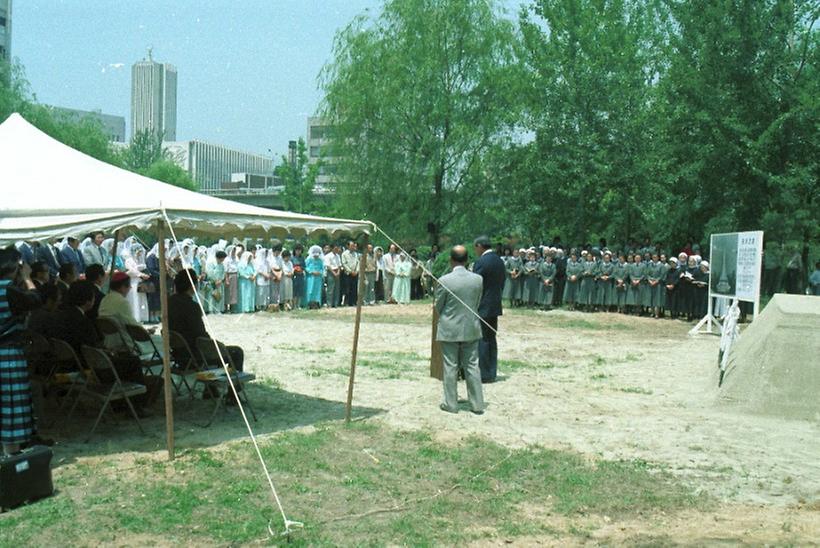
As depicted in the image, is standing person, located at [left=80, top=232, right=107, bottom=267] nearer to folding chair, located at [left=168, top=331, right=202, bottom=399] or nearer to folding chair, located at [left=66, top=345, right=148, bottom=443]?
folding chair, located at [left=168, top=331, right=202, bottom=399]

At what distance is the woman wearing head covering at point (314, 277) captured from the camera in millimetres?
24906

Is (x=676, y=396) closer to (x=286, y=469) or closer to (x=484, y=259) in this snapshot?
(x=484, y=259)

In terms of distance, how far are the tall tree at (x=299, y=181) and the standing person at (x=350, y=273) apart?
41719mm

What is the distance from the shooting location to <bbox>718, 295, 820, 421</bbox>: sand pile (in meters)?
10.4

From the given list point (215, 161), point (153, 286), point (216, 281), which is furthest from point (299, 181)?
point (215, 161)

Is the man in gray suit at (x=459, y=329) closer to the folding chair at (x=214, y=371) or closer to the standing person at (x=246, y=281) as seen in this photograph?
the folding chair at (x=214, y=371)

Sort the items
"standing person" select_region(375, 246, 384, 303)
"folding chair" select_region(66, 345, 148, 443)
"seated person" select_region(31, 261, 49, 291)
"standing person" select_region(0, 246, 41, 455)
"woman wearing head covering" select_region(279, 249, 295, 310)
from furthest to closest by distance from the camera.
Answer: "standing person" select_region(375, 246, 384, 303) < "woman wearing head covering" select_region(279, 249, 295, 310) < "seated person" select_region(31, 261, 49, 291) < "folding chair" select_region(66, 345, 148, 443) < "standing person" select_region(0, 246, 41, 455)

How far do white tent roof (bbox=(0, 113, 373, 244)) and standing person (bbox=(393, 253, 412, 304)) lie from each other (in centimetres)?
1819

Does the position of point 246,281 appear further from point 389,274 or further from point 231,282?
point 389,274

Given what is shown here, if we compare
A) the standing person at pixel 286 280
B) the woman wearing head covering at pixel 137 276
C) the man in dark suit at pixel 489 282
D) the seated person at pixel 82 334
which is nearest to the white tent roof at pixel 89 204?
the seated person at pixel 82 334

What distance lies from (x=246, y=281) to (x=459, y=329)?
561 inches

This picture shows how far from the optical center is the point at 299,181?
71438 mm

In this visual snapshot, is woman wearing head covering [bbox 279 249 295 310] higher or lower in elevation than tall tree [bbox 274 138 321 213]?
lower

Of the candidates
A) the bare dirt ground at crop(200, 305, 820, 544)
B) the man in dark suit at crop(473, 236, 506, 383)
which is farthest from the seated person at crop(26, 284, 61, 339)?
the man in dark suit at crop(473, 236, 506, 383)
